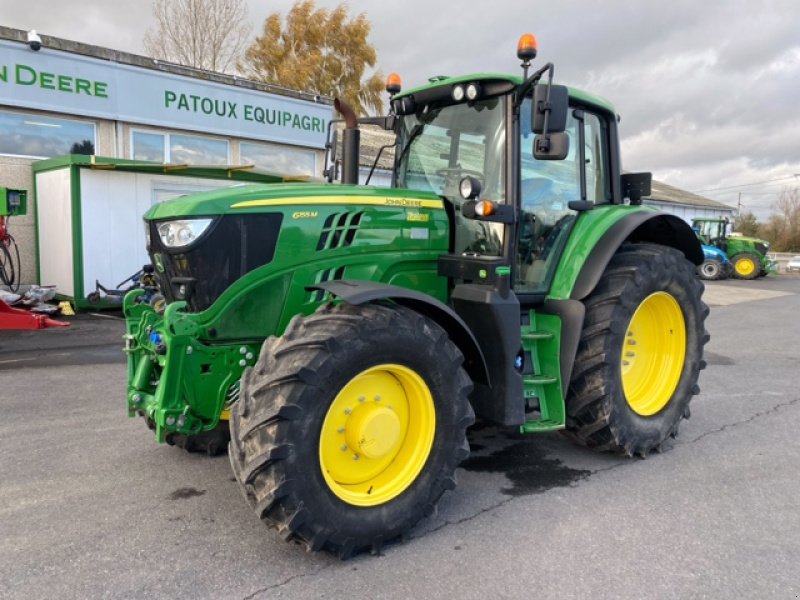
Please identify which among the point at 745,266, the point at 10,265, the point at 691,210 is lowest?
the point at 745,266

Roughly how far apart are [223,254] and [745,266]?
82.3 feet

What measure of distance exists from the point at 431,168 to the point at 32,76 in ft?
33.1

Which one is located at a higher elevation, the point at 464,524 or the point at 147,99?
the point at 147,99

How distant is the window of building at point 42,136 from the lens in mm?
11352

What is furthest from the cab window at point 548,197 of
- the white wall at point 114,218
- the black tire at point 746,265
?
the black tire at point 746,265

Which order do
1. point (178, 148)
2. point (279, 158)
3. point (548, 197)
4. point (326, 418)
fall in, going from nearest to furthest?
1. point (326, 418)
2. point (548, 197)
3. point (178, 148)
4. point (279, 158)

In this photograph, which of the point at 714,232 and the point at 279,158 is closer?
the point at 279,158

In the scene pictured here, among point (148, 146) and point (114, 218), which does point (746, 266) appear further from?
point (114, 218)

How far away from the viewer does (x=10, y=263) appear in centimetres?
1091

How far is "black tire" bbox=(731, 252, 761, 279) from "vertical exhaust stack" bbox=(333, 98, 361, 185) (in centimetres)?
2355

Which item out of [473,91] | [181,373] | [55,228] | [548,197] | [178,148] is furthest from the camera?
[178,148]

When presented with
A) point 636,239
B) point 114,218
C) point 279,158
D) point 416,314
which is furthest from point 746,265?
point 416,314

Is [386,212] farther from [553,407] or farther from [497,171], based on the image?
[553,407]

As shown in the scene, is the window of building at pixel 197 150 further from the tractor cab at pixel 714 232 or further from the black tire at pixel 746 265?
the black tire at pixel 746 265
